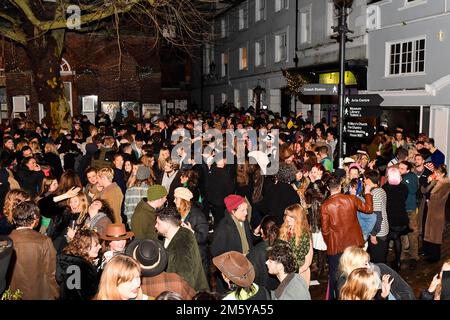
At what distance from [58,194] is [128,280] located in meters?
3.62

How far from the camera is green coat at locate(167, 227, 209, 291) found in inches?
183

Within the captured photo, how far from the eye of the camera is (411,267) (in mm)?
8258

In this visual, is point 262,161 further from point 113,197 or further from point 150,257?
point 150,257

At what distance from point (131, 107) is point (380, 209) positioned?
79.0ft

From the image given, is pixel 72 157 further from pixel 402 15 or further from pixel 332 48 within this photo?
pixel 332 48

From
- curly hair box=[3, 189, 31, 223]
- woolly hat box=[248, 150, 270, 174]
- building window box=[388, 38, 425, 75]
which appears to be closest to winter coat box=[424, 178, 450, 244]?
woolly hat box=[248, 150, 270, 174]

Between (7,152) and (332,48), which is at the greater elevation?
(332,48)

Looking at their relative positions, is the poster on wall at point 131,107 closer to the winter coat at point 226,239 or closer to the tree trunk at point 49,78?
the tree trunk at point 49,78

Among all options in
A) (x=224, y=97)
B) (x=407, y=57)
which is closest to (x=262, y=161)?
(x=407, y=57)

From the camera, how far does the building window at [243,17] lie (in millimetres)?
30422

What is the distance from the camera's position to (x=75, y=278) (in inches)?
166

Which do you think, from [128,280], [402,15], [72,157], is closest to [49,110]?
[72,157]

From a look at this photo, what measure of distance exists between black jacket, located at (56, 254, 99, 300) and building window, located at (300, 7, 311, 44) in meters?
20.3

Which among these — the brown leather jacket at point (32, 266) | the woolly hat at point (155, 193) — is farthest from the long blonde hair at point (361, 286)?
the brown leather jacket at point (32, 266)
